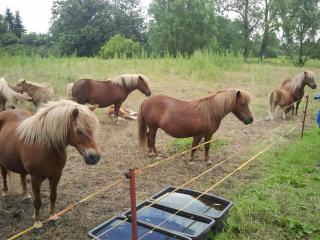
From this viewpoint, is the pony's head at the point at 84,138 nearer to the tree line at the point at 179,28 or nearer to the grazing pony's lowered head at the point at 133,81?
the grazing pony's lowered head at the point at 133,81

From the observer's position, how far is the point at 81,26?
38.2 m

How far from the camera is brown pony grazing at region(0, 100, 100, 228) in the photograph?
3.15m

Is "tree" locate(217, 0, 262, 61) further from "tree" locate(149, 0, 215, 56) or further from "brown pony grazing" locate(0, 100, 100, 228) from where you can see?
"brown pony grazing" locate(0, 100, 100, 228)

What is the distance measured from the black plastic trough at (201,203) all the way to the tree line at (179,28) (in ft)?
46.6

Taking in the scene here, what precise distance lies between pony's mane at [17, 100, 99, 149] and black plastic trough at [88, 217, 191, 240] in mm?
903

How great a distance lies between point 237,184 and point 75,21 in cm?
3743

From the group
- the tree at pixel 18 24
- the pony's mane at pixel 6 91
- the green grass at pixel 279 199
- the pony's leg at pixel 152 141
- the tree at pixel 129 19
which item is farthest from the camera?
the tree at pixel 18 24

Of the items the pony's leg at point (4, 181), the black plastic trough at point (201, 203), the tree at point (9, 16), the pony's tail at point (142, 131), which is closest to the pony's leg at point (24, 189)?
the pony's leg at point (4, 181)

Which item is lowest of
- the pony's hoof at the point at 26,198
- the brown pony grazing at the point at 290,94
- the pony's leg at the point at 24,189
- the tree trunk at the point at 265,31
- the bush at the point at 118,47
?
the pony's hoof at the point at 26,198

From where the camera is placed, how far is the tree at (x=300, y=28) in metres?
22.6

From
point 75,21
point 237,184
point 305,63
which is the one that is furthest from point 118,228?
point 75,21

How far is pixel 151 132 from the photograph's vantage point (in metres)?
5.85

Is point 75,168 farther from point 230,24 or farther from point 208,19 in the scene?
point 230,24

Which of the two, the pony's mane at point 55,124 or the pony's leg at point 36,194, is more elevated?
the pony's mane at point 55,124
